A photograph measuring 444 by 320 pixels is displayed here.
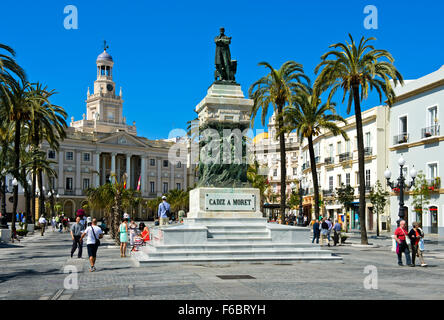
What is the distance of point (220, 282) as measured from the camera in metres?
12.8

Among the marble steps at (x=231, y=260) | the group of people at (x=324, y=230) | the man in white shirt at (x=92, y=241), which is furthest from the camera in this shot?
the group of people at (x=324, y=230)

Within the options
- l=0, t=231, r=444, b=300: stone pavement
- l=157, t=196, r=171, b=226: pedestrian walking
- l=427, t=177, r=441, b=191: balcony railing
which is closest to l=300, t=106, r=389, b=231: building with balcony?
l=427, t=177, r=441, b=191: balcony railing

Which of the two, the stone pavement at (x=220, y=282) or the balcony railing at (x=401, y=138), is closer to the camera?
the stone pavement at (x=220, y=282)

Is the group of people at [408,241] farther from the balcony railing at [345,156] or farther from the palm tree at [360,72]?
the balcony railing at [345,156]

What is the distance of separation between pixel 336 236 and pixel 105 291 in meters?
20.3

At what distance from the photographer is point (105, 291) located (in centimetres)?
1156

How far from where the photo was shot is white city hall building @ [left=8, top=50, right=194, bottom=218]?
341 feet

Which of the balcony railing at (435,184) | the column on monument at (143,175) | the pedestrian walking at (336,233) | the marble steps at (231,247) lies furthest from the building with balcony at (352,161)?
the column on monument at (143,175)

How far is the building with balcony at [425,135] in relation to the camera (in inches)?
1622

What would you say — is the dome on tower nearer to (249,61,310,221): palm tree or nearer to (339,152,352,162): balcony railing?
(339,152,352,162): balcony railing

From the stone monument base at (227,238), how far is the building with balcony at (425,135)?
76.7ft

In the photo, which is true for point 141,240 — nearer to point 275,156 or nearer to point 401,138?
point 401,138
